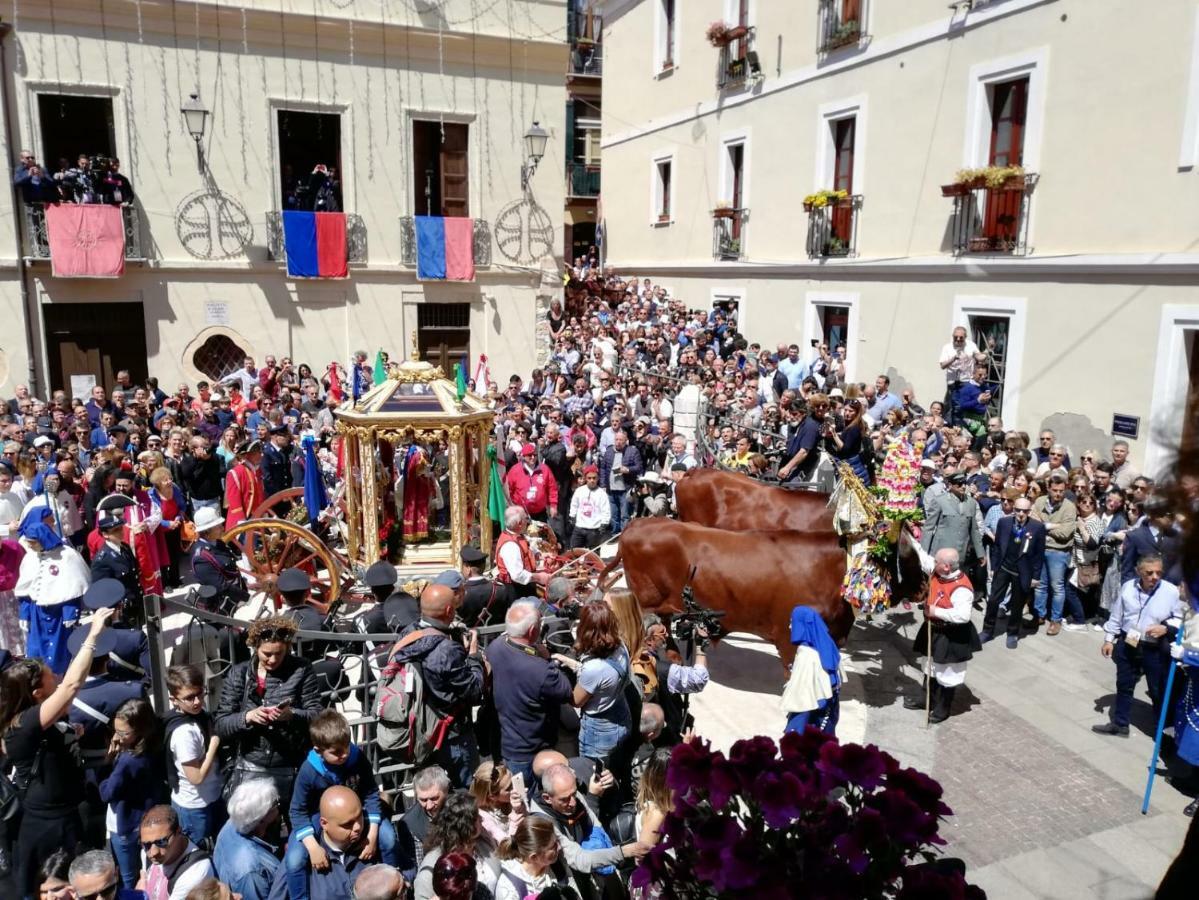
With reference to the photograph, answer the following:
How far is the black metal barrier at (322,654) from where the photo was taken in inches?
224

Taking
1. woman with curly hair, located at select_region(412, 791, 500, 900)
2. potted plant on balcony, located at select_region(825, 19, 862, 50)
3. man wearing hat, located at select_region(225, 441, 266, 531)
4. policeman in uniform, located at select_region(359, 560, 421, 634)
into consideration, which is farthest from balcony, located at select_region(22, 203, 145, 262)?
woman with curly hair, located at select_region(412, 791, 500, 900)

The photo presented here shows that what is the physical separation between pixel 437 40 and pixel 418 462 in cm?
1155

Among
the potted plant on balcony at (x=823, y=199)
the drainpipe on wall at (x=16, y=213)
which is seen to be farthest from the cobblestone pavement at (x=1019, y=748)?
the drainpipe on wall at (x=16, y=213)

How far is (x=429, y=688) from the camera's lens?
17.2 ft

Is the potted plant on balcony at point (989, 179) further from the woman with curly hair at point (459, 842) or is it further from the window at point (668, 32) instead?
the woman with curly hair at point (459, 842)

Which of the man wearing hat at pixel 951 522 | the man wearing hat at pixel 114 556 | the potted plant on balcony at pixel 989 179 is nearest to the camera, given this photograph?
the man wearing hat at pixel 114 556

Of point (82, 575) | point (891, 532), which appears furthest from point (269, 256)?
point (891, 532)

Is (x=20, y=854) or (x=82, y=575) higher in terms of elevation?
(x=82, y=575)

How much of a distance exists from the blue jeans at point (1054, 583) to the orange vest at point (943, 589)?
2.53 metres

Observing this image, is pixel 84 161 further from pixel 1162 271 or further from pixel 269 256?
pixel 1162 271

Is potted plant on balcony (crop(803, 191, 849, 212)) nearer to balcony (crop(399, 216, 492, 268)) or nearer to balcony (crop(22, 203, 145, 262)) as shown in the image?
balcony (crop(399, 216, 492, 268))

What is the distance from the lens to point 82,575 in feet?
23.9

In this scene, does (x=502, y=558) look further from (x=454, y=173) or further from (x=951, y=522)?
(x=454, y=173)

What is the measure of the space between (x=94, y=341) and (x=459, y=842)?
16157 millimetres
